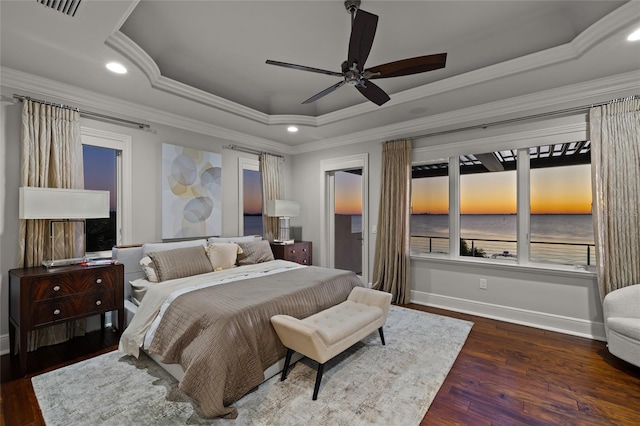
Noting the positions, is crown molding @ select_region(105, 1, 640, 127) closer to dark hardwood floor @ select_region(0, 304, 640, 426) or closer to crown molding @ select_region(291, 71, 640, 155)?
crown molding @ select_region(291, 71, 640, 155)

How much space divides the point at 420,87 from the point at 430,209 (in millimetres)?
1931

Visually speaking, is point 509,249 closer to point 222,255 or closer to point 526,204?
point 526,204

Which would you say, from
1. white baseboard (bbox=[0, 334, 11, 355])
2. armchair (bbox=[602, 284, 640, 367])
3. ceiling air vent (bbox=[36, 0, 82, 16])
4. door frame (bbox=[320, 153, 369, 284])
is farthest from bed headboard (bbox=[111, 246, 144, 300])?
armchair (bbox=[602, 284, 640, 367])

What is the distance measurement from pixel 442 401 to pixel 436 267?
2309mm

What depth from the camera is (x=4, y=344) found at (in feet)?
8.93

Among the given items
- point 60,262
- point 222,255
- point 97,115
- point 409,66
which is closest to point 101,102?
point 97,115

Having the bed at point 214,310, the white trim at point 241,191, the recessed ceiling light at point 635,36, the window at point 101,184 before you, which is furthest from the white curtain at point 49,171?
the recessed ceiling light at point 635,36

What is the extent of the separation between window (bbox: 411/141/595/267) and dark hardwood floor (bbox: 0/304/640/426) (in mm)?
1091

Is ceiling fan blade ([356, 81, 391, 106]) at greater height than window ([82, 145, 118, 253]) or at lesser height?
greater

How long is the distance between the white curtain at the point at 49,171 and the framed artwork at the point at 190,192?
0.94m

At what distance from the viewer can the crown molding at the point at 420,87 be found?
2.23 metres

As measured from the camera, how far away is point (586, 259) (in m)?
3.66

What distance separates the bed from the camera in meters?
1.91

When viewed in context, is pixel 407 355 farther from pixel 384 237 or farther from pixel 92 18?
pixel 92 18
